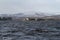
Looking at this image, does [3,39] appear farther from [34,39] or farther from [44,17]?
[44,17]

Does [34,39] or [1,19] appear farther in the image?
[1,19]

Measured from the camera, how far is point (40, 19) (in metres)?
41.6

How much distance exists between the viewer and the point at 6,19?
39.3 m

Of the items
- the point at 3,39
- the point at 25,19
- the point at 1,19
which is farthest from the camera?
the point at 25,19

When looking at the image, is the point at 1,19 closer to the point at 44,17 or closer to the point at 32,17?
the point at 32,17

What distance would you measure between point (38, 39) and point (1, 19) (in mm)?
25772

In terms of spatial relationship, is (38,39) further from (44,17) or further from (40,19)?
(40,19)

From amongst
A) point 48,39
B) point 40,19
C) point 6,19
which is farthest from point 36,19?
point 48,39

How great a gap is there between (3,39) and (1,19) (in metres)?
25.7

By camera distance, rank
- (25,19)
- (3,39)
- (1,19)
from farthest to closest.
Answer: (25,19), (1,19), (3,39)

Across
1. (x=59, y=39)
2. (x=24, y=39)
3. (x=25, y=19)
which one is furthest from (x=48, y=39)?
(x=25, y=19)

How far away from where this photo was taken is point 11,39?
1295cm

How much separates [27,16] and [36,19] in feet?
7.70

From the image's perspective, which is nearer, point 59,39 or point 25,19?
point 59,39
